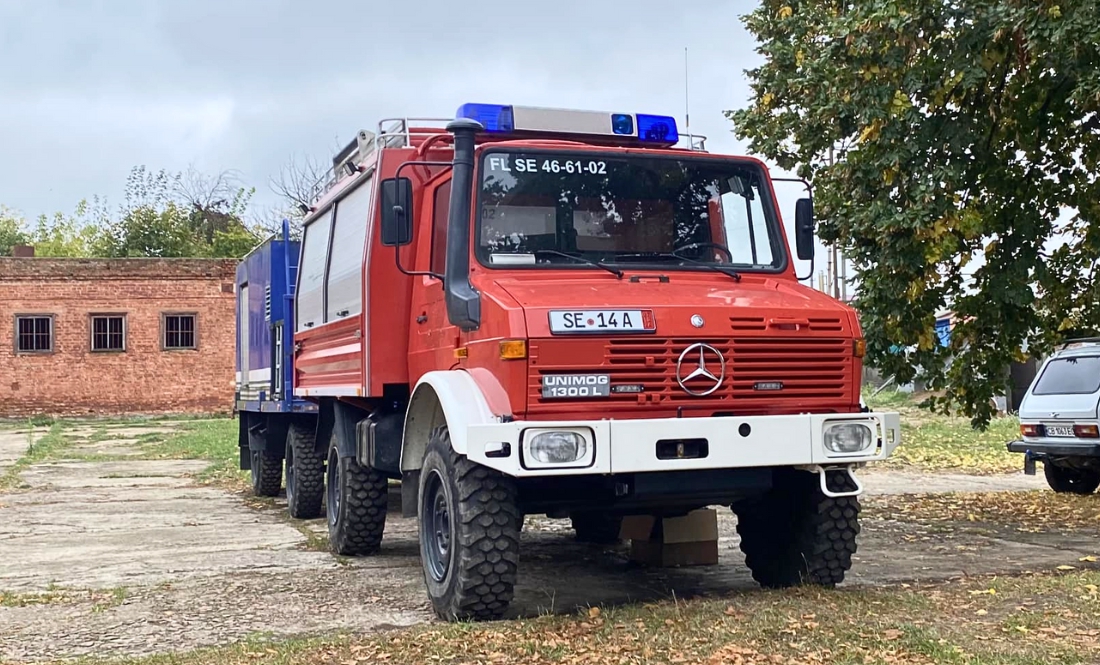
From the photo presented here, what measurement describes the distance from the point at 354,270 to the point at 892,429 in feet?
12.0

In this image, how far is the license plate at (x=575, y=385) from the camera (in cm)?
610

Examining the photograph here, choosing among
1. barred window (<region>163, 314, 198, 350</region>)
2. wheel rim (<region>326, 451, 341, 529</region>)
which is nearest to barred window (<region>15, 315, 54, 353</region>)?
barred window (<region>163, 314, 198, 350</region>)

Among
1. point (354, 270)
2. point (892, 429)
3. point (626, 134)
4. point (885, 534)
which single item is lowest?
point (885, 534)

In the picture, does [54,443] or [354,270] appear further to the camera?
[54,443]

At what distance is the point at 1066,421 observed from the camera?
13273 millimetres

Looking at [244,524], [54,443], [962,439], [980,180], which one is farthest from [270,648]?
[54,443]

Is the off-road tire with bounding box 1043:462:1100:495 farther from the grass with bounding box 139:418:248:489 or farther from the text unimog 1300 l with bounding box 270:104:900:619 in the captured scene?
the grass with bounding box 139:418:248:489

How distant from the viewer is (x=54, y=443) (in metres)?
25.1

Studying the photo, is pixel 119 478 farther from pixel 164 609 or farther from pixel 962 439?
pixel 962 439

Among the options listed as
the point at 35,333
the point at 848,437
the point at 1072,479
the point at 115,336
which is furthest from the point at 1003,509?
the point at 35,333

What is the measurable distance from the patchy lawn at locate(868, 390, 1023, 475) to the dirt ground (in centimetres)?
721

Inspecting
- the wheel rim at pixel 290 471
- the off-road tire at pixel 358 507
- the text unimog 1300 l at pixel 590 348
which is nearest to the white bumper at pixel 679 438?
the text unimog 1300 l at pixel 590 348

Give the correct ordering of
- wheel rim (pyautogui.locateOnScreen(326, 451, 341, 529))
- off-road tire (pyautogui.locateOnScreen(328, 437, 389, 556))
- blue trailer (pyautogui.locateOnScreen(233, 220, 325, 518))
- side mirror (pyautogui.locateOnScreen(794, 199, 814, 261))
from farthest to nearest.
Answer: blue trailer (pyautogui.locateOnScreen(233, 220, 325, 518)) → wheel rim (pyautogui.locateOnScreen(326, 451, 341, 529)) → off-road tire (pyautogui.locateOnScreen(328, 437, 389, 556)) → side mirror (pyautogui.locateOnScreen(794, 199, 814, 261))

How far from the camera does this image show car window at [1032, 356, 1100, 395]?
13481 millimetres
